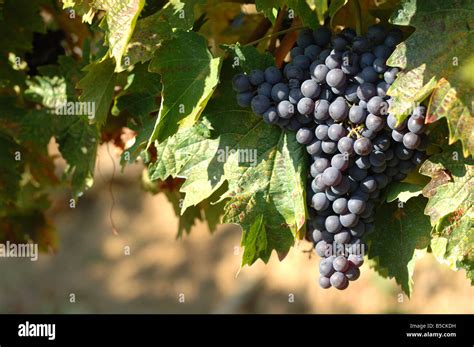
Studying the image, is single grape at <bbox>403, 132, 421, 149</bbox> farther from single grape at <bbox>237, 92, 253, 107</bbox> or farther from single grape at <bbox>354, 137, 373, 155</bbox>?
single grape at <bbox>237, 92, 253, 107</bbox>

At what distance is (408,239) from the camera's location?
3.75 feet

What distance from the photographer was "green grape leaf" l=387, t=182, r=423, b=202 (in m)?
1.07

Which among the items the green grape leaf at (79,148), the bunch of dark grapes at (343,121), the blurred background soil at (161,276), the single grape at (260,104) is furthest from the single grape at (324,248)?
the blurred background soil at (161,276)

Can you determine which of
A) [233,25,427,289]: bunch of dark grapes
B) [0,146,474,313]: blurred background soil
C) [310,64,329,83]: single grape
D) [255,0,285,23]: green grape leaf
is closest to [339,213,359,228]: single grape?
[233,25,427,289]: bunch of dark grapes

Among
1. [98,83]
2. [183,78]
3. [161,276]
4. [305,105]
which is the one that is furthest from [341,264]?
[161,276]

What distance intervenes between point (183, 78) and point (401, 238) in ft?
1.38

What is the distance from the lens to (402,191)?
1.09 meters

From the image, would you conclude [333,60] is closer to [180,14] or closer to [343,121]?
[343,121]

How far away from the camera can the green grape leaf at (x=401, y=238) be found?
1129 mm

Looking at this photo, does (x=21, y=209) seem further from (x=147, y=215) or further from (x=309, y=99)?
(x=147, y=215)

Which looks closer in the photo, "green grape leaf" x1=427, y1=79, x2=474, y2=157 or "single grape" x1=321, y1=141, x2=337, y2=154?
"green grape leaf" x1=427, y1=79, x2=474, y2=157

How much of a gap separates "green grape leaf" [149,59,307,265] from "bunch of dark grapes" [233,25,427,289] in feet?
0.12
